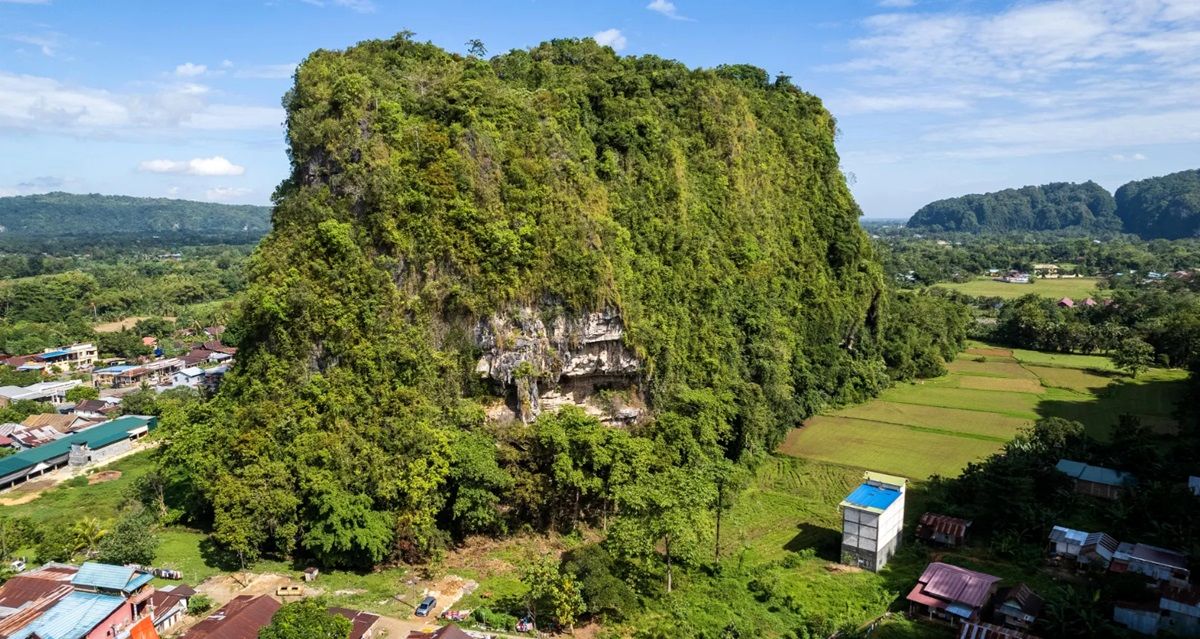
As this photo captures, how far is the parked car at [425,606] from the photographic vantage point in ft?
81.0

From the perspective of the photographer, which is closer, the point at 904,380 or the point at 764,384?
the point at 764,384

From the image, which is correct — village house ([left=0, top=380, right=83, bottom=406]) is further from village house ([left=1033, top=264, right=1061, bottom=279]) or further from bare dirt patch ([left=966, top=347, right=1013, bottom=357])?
village house ([left=1033, top=264, right=1061, bottom=279])

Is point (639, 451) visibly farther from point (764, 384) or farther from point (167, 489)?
point (167, 489)

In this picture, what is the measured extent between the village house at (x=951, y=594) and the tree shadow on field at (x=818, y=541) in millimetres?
4326

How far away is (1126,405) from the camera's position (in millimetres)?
47938

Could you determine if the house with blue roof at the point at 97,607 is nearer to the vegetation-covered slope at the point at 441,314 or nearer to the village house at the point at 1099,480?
the vegetation-covered slope at the point at 441,314

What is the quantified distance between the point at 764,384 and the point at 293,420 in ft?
92.6

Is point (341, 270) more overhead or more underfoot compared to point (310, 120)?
more underfoot

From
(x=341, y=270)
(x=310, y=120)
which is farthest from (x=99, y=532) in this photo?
(x=310, y=120)

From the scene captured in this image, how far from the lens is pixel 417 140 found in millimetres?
33000

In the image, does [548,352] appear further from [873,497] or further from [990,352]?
[990,352]

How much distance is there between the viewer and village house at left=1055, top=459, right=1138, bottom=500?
33469 millimetres

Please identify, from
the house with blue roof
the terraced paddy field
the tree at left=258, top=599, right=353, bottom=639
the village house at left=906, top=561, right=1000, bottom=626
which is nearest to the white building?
the village house at left=906, top=561, right=1000, bottom=626

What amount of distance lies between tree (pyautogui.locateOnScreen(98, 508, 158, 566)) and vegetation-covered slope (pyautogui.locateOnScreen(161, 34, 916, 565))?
2.55 m
